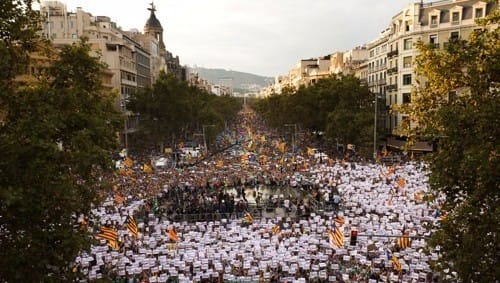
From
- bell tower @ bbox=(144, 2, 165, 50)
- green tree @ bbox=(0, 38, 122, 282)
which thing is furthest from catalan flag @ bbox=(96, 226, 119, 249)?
bell tower @ bbox=(144, 2, 165, 50)

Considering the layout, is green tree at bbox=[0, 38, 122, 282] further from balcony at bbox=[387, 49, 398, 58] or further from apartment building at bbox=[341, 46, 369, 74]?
apartment building at bbox=[341, 46, 369, 74]

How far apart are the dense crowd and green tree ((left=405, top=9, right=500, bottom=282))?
1.24m

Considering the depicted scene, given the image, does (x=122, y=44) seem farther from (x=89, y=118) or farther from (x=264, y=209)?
(x=89, y=118)

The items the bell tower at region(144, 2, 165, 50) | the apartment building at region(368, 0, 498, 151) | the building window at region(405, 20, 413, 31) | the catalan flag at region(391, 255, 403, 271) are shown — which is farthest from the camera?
the bell tower at region(144, 2, 165, 50)

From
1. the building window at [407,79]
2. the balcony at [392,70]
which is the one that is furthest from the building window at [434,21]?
the balcony at [392,70]

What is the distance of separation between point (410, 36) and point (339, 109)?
1272cm

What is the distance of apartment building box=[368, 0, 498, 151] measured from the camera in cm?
5041

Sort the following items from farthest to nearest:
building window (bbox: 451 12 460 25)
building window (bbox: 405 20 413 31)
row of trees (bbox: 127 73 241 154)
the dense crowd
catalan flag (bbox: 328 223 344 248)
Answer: row of trees (bbox: 127 73 241 154) → building window (bbox: 405 20 413 31) → building window (bbox: 451 12 460 25) → catalan flag (bbox: 328 223 344 248) → the dense crowd

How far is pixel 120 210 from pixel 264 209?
9.94 meters

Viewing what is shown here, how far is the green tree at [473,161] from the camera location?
1062 centimetres

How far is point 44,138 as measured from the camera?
10.6m

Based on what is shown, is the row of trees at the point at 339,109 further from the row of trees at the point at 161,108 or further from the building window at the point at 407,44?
the row of trees at the point at 161,108

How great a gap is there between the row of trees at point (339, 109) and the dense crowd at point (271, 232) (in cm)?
1373

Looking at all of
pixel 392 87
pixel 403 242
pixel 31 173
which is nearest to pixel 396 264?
pixel 403 242
